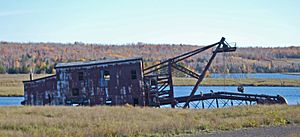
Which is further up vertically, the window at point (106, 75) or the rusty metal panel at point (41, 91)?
the window at point (106, 75)

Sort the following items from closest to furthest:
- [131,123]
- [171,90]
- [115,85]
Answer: [131,123]
[115,85]
[171,90]

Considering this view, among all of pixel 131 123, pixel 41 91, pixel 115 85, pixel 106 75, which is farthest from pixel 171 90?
pixel 131 123

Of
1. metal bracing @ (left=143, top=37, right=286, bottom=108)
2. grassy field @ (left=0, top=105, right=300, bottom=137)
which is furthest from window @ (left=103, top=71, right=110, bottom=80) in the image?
grassy field @ (left=0, top=105, right=300, bottom=137)

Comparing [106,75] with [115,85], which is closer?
[115,85]

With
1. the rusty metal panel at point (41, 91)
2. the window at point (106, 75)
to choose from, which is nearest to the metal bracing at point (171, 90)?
the window at point (106, 75)

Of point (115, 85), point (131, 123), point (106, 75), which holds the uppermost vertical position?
point (106, 75)

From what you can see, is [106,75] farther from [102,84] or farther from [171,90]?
[171,90]

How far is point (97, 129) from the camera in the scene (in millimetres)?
20125

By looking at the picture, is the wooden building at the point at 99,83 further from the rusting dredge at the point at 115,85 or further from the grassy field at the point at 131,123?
the grassy field at the point at 131,123

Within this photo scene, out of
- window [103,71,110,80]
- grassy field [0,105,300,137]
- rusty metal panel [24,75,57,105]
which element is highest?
window [103,71,110,80]

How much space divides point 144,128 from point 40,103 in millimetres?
26682

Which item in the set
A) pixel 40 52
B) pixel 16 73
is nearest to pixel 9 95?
pixel 16 73

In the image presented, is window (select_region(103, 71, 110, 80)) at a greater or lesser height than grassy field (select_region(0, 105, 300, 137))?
greater

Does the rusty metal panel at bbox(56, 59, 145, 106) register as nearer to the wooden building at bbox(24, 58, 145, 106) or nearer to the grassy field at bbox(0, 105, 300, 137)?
the wooden building at bbox(24, 58, 145, 106)
